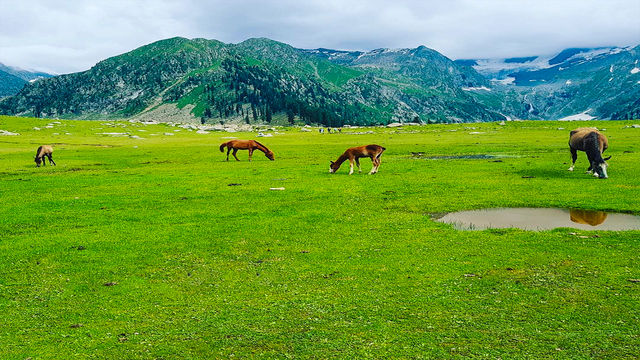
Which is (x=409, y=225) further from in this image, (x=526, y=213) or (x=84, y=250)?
(x=84, y=250)

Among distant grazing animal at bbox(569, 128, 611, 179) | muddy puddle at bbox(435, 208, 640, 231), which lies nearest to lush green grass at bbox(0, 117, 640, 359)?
muddy puddle at bbox(435, 208, 640, 231)

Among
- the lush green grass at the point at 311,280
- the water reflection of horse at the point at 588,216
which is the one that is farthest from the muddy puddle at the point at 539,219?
the lush green grass at the point at 311,280

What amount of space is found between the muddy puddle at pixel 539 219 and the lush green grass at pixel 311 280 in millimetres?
1103

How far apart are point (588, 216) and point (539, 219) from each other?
2749mm

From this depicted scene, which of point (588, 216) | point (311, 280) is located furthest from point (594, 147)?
point (311, 280)

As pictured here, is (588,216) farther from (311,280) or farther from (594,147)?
(311,280)

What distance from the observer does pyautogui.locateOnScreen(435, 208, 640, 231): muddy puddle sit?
19.4 meters

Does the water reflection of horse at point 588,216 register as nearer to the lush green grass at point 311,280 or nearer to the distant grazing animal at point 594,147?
the lush green grass at point 311,280

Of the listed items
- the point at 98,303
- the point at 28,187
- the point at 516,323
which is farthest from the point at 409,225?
the point at 28,187

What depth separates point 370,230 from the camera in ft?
63.3

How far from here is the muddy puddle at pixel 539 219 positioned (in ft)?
63.8

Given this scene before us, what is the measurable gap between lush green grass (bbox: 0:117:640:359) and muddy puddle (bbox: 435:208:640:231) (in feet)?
3.62

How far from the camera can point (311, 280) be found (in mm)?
13219

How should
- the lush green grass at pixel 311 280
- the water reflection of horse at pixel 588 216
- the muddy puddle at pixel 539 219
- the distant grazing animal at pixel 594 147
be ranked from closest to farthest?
the lush green grass at pixel 311 280 < the muddy puddle at pixel 539 219 < the water reflection of horse at pixel 588 216 < the distant grazing animal at pixel 594 147
